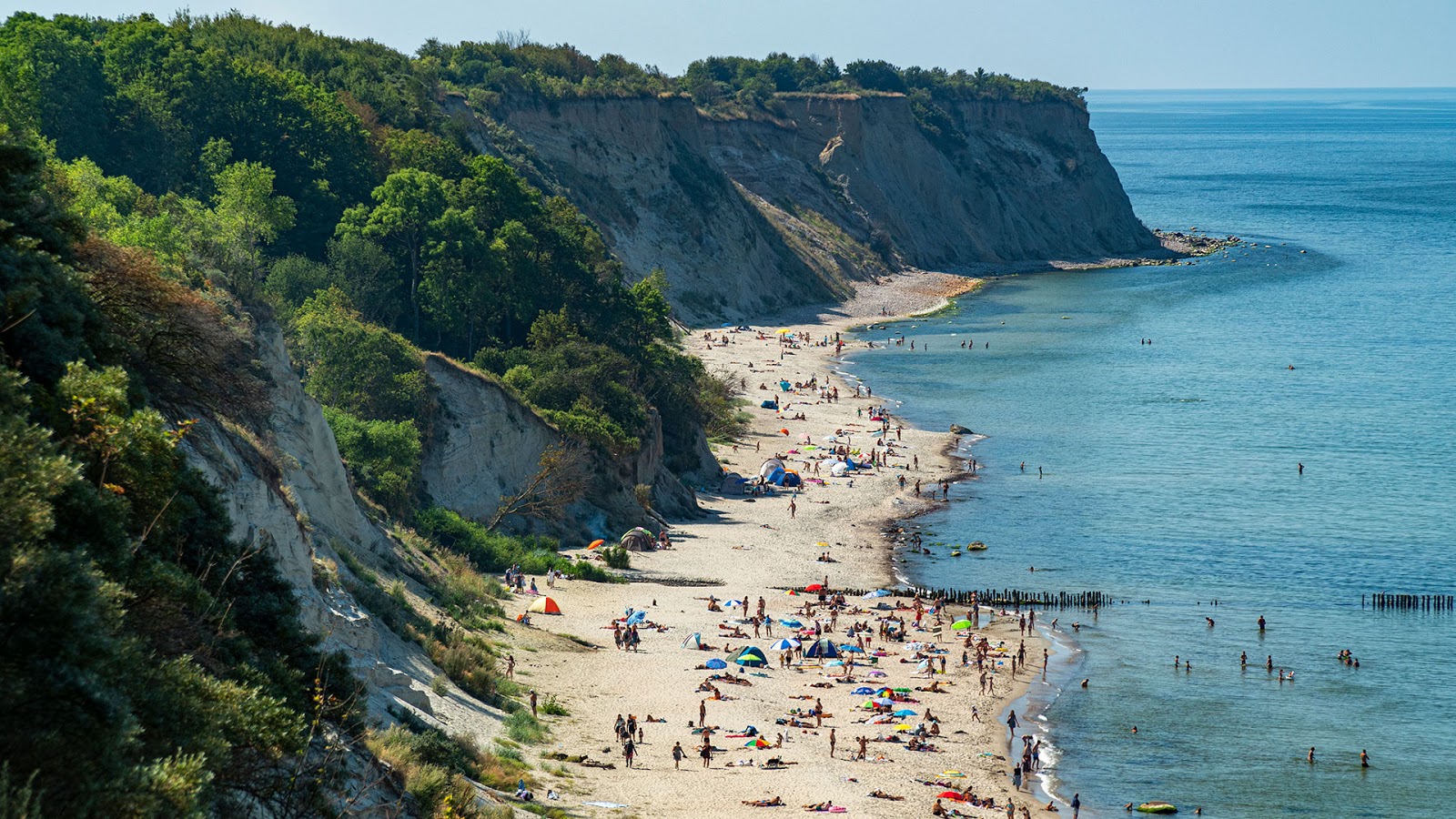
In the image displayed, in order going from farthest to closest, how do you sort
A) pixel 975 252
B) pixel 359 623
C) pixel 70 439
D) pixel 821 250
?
pixel 975 252, pixel 821 250, pixel 359 623, pixel 70 439

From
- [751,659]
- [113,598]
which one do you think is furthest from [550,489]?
[113,598]

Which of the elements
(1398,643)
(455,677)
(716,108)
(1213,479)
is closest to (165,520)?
(455,677)

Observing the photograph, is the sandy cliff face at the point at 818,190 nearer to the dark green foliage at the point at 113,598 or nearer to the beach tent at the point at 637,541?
the beach tent at the point at 637,541

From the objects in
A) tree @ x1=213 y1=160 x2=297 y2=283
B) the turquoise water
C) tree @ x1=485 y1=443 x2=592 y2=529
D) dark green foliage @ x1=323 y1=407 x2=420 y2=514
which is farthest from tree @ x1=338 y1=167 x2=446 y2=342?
the turquoise water

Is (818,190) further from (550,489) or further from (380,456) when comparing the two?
(380,456)

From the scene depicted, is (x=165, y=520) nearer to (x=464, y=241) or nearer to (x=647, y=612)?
(x=647, y=612)

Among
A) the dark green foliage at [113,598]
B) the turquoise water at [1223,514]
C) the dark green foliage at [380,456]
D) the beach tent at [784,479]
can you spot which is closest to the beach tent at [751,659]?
the turquoise water at [1223,514]
